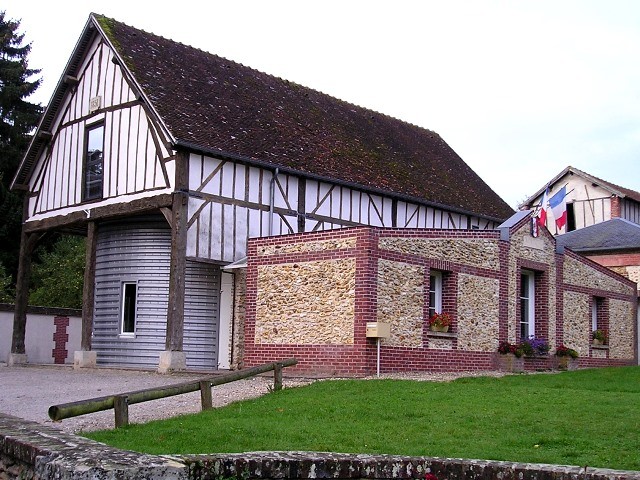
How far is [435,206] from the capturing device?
24.8 m

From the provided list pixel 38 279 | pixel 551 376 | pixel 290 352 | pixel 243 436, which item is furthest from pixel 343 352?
pixel 38 279

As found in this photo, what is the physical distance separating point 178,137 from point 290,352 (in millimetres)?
5430

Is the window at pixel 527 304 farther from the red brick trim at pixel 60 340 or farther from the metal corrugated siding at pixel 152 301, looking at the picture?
the red brick trim at pixel 60 340

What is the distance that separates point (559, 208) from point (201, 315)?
763 inches

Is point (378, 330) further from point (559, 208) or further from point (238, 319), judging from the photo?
point (559, 208)

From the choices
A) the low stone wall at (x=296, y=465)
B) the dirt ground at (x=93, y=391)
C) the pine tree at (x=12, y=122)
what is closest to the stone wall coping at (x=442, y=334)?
the dirt ground at (x=93, y=391)

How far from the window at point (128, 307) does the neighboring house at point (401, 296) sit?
448 centimetres

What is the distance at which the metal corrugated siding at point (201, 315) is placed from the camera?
20.8 m

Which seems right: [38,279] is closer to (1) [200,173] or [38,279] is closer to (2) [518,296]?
(1) [200,173]

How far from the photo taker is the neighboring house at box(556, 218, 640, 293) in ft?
88.1

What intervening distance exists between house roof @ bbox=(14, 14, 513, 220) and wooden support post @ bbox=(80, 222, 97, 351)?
406cm

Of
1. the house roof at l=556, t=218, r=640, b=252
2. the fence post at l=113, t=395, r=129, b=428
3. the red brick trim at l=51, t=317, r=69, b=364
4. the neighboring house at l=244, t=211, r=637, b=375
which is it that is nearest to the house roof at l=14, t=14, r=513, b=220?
the house roof at l=556, t=218, r=640, b=252

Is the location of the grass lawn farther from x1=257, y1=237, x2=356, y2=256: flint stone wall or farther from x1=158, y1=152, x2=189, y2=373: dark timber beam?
x1=158, y1=152, x2=189, y2=373: dark timber beam

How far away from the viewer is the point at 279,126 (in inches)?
900
